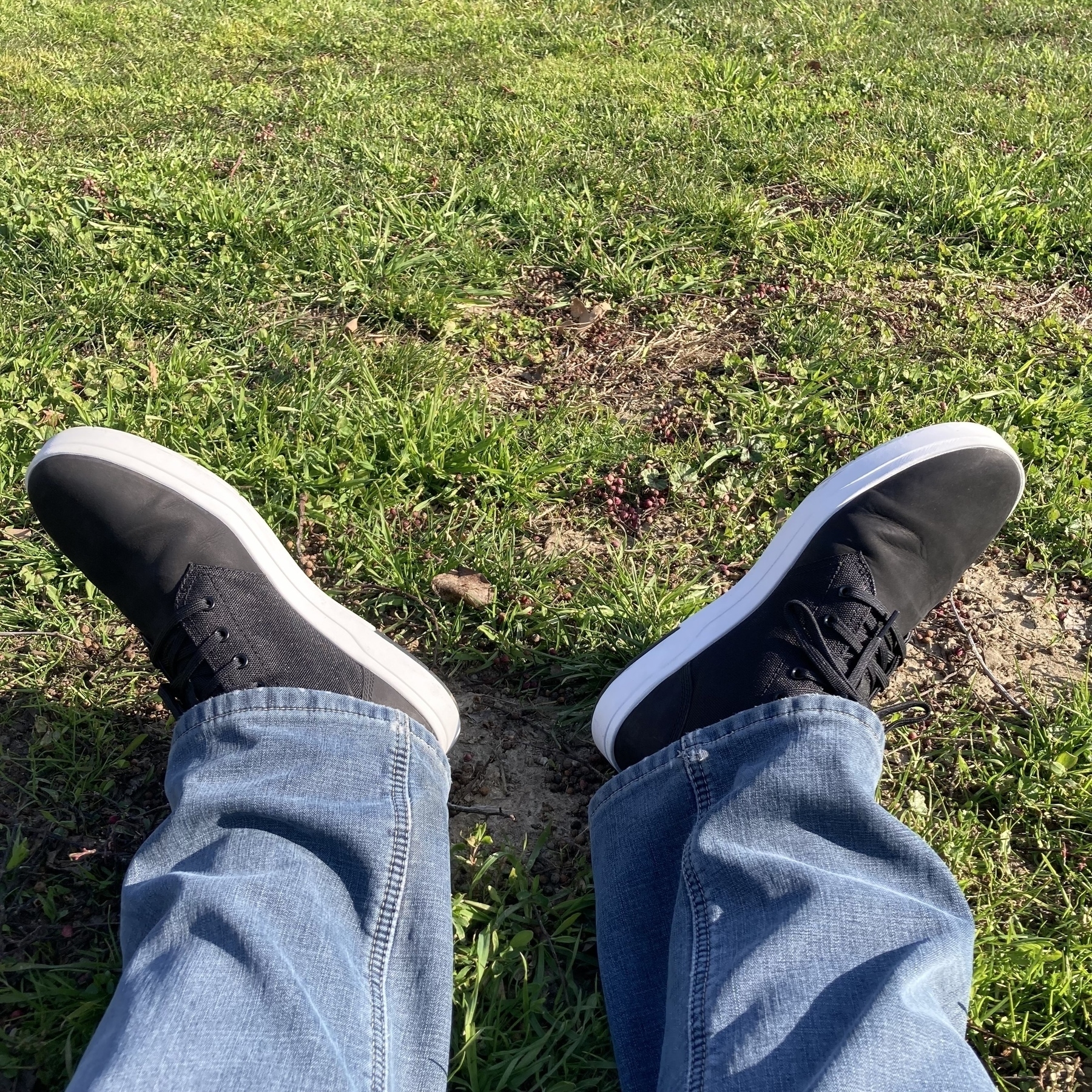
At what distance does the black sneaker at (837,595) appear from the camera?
177 centimetres

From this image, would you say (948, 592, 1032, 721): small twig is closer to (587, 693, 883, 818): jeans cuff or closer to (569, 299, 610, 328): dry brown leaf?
(587, 693, 883, 818): jeans cuff

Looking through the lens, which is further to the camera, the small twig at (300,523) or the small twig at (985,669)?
the small twig at (300,523)

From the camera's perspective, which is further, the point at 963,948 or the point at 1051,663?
the point at 1051,663

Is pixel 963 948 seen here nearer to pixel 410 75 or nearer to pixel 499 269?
pixel 499 269

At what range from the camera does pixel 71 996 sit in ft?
5.16

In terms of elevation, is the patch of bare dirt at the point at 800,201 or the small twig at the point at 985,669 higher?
the patch of bare dirt at the point at 800,201

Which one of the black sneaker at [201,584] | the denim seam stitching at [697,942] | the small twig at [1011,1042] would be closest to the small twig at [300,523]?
the black sneaker at [201,584]

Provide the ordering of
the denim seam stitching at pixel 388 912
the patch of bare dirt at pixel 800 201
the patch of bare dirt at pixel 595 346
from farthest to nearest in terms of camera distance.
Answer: the patch of bare dirt at pixel 800 201
the patch of bare dirt at pixel 595 346
the denim seam stitching at pixel 388 912

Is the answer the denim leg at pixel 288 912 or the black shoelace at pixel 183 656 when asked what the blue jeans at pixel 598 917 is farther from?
the black shoelace at pixel 183 656

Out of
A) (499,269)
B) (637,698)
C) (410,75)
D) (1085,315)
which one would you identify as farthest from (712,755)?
(410,75)

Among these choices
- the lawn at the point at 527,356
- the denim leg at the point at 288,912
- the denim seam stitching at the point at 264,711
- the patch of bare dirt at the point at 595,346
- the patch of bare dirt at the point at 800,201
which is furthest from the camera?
the patch of bare dirt at the point at 800,201

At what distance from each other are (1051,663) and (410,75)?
338 centimetres

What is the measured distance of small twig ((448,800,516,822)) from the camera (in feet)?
6.06

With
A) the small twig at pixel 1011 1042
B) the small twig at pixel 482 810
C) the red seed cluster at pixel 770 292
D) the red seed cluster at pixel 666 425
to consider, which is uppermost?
the red seed cluster at pixel 770 292
